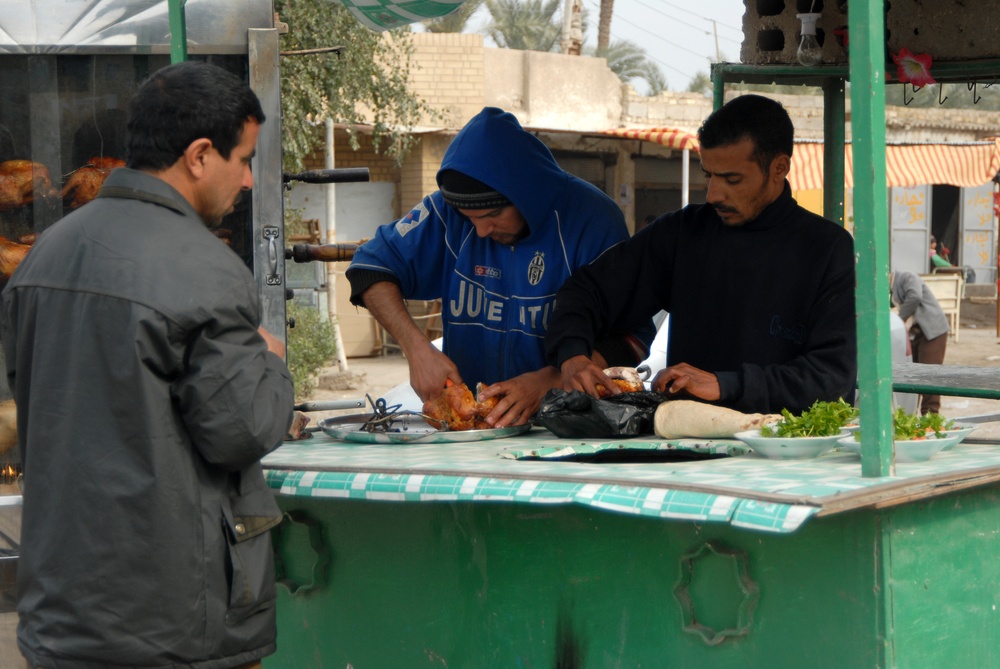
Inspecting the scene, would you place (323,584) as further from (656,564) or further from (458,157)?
(458,157)

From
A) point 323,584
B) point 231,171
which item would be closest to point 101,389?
point 231,171

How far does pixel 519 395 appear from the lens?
3.14 meters

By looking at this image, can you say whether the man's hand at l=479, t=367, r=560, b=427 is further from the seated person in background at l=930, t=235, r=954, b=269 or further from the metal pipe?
the seated person in background at l=930, t=235, r=954, b=269

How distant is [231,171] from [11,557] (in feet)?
6.31

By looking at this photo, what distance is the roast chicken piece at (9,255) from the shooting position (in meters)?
4.08

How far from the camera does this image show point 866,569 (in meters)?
2.15

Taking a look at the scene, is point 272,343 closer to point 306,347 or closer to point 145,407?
point 145,407

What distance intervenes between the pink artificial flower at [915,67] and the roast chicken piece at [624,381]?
210 centimetres

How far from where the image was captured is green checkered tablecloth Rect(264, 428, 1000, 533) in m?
2.03

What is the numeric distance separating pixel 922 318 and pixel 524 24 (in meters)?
23.8

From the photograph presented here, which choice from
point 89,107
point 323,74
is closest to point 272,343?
point 89,107

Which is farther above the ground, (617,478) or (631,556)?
(617,478)

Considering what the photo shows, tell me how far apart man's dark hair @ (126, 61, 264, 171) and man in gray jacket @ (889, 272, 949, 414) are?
23.8ft

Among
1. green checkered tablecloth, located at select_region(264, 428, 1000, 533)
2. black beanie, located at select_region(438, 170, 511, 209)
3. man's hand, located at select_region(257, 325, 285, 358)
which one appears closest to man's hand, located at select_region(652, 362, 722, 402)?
green checkered tablecloth, located at select_region(264, 428, 1000, 533)
